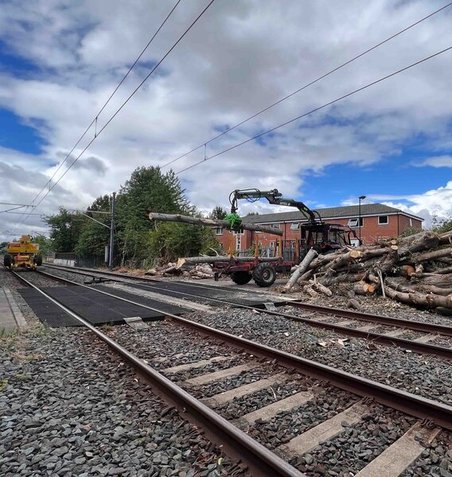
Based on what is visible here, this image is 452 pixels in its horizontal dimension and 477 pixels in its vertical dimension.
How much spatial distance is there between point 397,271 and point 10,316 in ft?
37.6

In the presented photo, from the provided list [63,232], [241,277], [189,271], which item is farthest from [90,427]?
[63,232]

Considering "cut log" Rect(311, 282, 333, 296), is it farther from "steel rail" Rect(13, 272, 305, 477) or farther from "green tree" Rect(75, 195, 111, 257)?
"green tree" Rect(75, 195, 111, 257)

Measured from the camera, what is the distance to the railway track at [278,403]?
3156 millimetres

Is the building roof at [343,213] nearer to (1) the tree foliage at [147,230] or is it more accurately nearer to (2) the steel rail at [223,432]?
(1) the tree foliage at [147,230]

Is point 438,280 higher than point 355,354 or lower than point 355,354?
higher

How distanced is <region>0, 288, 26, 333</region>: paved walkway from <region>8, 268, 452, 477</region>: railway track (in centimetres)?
316

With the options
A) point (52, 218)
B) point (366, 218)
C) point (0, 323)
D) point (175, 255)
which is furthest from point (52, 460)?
point (52, 218)

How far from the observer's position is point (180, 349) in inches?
258

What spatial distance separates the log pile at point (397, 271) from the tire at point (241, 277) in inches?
161

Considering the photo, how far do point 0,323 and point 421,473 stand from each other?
8473 mm

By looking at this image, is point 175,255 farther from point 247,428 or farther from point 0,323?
point 247,428

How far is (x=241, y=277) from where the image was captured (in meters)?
19.1

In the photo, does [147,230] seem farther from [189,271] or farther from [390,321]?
[390,321]

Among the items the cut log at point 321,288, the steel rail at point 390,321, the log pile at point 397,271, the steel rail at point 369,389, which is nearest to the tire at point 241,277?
the log pile at point 397,271
